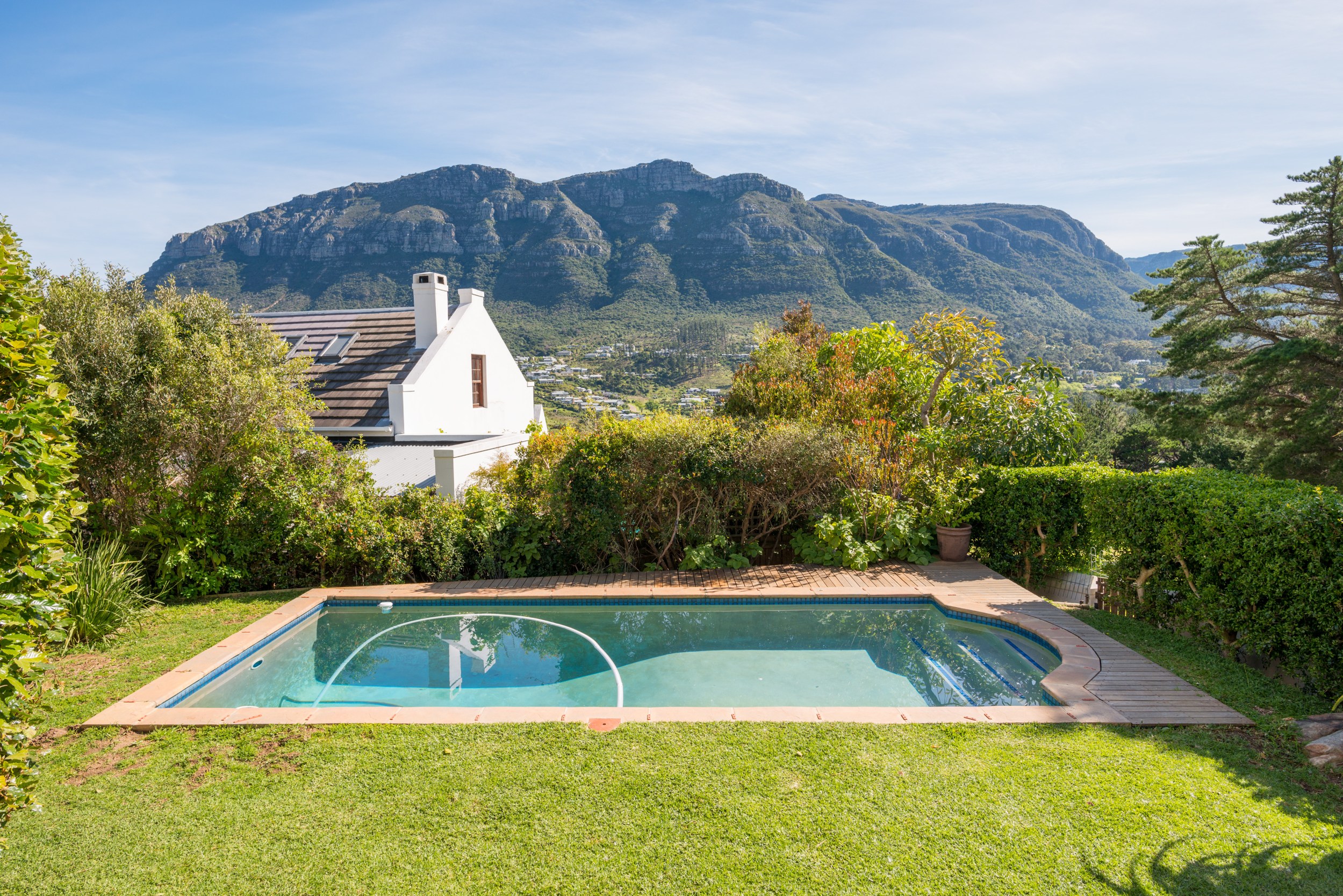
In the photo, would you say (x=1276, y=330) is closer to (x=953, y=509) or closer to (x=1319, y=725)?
(x=953, y=509)

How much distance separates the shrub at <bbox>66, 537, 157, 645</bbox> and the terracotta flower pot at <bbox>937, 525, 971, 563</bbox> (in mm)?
10462

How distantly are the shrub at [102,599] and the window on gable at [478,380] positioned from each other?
9656 millimetres

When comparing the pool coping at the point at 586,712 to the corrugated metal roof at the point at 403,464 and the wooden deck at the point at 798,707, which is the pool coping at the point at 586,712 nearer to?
the wooden deck at the point at 798,707

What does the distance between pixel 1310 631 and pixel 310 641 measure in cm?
985

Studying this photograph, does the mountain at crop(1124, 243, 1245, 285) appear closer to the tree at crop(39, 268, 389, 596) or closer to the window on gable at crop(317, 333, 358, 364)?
the window on gable at crop(317, 333, 358, 364)

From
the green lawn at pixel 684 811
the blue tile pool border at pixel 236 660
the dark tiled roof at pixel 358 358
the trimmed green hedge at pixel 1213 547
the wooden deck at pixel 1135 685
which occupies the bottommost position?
the blue tile pool border at pixel 236 660

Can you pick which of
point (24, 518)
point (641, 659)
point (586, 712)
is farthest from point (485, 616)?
point (24, 518)

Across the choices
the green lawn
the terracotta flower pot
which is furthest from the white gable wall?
the green lawn

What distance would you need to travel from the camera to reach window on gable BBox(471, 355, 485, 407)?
16.9 metres

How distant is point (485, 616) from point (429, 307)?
401 inches

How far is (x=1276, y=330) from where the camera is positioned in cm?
1816

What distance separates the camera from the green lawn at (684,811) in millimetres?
3357

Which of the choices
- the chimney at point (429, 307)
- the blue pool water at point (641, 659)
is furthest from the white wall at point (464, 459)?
the chimney at point (429, 307)

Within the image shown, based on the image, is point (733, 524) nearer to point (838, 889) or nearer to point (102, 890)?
point (838, 889)
